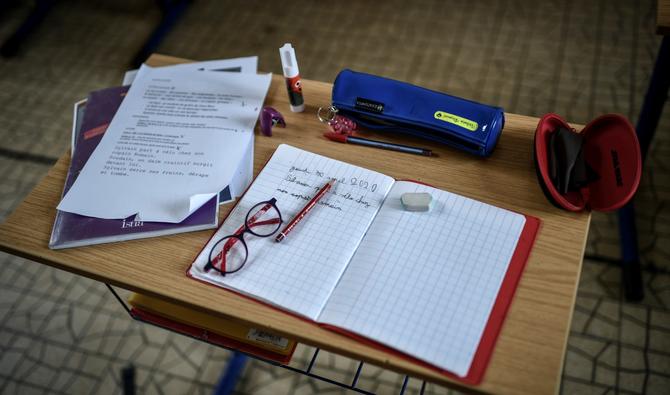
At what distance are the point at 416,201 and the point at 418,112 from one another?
19 centimetres

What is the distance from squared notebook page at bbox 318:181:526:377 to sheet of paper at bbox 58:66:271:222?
12.1 inches

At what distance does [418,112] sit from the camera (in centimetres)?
101

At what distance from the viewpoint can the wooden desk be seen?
765mm

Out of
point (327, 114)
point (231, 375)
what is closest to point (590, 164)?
point (327, 114)

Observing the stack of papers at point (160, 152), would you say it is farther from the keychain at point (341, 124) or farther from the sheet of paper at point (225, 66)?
the keychain at point (341, 124)

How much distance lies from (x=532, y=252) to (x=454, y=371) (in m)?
0.24

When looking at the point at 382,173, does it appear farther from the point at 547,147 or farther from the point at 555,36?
the point at 555,36

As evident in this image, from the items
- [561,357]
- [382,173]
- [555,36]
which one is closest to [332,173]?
[382,173]

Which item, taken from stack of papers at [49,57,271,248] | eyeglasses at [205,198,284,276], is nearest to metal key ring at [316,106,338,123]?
stack of papers at [49,57,271,248]

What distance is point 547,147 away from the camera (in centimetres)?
96

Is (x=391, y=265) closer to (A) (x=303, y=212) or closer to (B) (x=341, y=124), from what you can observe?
(A) (x=303, y=212)

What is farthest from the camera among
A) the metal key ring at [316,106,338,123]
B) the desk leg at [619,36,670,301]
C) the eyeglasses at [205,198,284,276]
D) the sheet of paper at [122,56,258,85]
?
the desk leg at [619,36,670,301]

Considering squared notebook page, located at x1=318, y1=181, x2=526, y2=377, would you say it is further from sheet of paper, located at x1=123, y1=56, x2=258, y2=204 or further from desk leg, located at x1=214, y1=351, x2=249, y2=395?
desk leg, located at x1=214, y1=351, x2=249, y2=395

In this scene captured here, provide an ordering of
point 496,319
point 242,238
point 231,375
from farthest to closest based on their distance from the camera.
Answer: point 231,375 < point 242,238 < point 496,319
